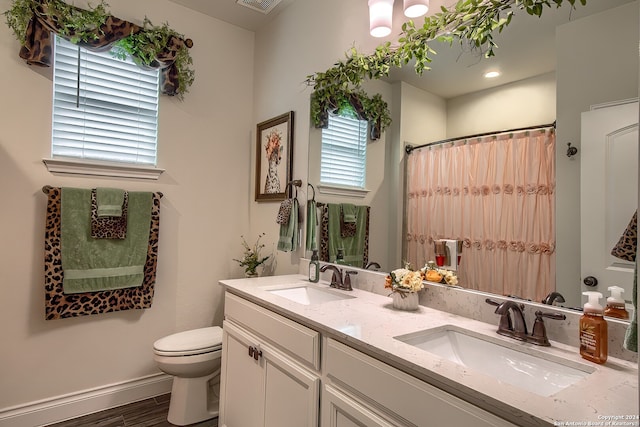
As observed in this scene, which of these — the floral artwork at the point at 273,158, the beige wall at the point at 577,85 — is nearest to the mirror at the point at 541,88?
the beige wall at the point at 577,85

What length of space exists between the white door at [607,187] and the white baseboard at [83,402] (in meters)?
2.72

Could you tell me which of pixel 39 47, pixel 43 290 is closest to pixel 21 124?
pixel 39 47

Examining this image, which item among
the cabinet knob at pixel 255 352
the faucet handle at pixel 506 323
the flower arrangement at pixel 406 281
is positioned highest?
the flower arrangement at pixel 406 281

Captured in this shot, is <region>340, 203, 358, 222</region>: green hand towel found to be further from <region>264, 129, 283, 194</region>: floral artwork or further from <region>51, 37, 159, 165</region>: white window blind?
<region>51, 37, 159, 165</region>: white window blind

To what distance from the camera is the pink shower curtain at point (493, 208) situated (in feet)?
4.05

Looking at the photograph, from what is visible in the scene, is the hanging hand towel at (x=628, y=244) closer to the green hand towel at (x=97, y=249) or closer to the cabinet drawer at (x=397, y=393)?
the cabinet drawer at (x=397, y=393)

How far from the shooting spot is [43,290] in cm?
220

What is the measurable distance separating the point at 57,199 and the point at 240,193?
1.28 meters

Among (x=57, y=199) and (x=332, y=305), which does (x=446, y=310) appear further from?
(x=57, y=199)

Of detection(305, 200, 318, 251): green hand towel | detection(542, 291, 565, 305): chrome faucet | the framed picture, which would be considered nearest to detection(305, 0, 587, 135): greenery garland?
the framed picture

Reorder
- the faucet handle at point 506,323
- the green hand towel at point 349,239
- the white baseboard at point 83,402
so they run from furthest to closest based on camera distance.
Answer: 1. the white baseboard at point 83,402
2. the green hand towel at point 349,239
3. the faucet handle at point 506,323

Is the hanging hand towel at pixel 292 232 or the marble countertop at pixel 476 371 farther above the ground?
the hanging hand towel at pixel 292 232

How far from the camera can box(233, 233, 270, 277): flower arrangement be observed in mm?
2678

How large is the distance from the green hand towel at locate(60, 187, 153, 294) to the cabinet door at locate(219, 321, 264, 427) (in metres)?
0.91
